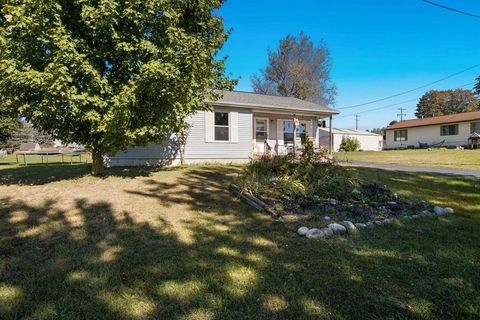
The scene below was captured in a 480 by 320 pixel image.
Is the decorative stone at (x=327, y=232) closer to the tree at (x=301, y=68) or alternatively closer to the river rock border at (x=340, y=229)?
the river rock border at (x=340, y=229)

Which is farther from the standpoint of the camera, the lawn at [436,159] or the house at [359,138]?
the house at [359,138]

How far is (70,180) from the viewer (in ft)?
24.5

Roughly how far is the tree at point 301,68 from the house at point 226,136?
55.4ft

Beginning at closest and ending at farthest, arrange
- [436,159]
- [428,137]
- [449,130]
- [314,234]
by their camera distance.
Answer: [314,234]
[436,159]
[449,130]
[428,137]

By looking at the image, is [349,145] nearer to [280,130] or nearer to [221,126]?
[280,130]

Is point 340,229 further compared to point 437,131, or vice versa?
point 437,131

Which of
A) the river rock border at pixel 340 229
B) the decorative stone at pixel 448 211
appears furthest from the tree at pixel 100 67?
Answer: the decorative stone at pixel 448 211

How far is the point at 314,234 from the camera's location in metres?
3.82

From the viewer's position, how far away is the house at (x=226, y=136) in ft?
37.9

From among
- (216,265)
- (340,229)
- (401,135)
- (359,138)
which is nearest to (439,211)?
(340,229)

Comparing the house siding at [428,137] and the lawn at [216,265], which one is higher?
the house siding at [428,137]

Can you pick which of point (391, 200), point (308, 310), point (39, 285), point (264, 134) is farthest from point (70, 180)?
point (264, 134)

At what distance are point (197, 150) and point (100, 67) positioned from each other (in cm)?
587

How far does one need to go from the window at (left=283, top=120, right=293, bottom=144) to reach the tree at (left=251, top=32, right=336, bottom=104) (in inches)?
655
